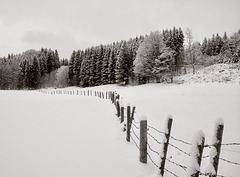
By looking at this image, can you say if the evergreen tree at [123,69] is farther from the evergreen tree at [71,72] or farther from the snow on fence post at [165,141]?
the snow on fence post at [165,141]

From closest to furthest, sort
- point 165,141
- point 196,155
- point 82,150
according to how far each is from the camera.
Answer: point 196,155 < point 165,141 < point 82,150

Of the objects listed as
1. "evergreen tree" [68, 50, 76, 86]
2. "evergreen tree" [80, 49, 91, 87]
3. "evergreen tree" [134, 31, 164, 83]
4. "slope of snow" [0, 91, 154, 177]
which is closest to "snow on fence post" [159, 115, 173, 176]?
"slope of snow" [0, 91, 154, 177]

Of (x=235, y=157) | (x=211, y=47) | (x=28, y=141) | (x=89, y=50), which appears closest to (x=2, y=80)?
(x=89, y=50)

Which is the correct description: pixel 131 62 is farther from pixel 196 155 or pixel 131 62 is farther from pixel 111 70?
pixel 196 155

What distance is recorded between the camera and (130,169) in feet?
14.0

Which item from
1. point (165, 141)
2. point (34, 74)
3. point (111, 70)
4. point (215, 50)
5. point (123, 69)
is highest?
point (215, 50)

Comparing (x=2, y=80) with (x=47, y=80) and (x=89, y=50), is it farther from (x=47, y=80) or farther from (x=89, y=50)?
(x=89, y=50)

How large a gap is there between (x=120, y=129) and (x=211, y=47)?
280 feet

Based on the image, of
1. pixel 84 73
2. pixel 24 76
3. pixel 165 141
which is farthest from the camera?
pixel 24 76

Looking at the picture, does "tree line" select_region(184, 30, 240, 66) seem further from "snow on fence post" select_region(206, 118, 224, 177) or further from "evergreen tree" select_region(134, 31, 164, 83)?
"snow on fence post" select_region(206, 118, 224, 177)

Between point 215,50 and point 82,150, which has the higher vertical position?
point 215,50

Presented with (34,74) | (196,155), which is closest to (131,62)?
(34,74)

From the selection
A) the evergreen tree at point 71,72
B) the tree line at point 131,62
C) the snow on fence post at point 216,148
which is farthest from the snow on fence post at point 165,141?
the evergreen tree at point 71,72

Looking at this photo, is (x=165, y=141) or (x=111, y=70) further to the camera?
(x=111, y=70)
